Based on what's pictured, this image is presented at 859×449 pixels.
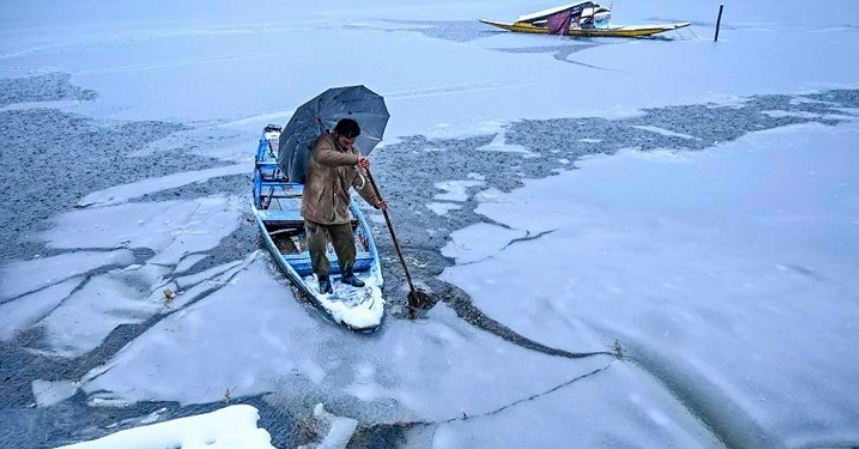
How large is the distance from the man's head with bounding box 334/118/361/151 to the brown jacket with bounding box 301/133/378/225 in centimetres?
5

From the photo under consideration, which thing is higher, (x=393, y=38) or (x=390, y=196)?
(x=393, y=38)

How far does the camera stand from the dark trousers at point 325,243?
182 inches

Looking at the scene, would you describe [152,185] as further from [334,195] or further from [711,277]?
[711,277]

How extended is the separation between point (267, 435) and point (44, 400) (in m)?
1.61

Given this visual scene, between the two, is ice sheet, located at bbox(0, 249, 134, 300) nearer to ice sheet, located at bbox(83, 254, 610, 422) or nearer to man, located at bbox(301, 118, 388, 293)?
ice sheet, located at bbox(83, 254, 610, 422)

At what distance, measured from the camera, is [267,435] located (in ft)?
11.4

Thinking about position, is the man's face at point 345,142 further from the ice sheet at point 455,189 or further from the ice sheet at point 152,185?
the ice sheet at point 152,185

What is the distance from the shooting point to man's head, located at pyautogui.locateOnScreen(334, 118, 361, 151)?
4.20 metres

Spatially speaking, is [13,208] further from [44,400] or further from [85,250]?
[44,400]

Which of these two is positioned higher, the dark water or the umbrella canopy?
the umbrella canopy

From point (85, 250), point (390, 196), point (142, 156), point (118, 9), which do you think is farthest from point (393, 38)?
point (118, 9)

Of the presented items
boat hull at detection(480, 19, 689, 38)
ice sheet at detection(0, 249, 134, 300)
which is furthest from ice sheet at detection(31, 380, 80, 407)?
boat hull at detection(480, 19, 689, 38)

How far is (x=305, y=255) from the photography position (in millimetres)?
5234

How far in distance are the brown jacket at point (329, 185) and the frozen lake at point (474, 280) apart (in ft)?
2.73
